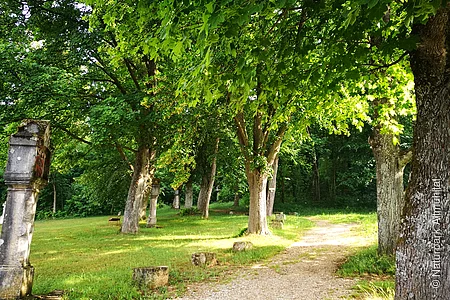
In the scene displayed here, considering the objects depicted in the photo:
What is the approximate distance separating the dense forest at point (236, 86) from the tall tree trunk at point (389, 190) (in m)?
0.03

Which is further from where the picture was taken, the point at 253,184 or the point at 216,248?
the point at 253,184

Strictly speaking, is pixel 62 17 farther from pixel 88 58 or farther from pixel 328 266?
pixel 328 266

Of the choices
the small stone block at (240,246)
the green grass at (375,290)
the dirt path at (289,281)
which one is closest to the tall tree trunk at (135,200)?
the small stone block at (240,246)

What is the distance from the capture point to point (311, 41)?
16.9 ft

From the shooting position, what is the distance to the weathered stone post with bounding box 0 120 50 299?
5566 mm

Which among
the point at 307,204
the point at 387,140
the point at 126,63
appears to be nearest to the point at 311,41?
the point at 387,140

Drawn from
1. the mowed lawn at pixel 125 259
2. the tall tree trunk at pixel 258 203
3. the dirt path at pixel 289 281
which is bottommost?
the mowed lawn at pixel 125 259

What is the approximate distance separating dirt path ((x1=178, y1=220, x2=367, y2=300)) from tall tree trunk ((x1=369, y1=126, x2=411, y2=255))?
→ 5.01ft

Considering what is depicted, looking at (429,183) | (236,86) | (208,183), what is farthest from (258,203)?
(208,183)

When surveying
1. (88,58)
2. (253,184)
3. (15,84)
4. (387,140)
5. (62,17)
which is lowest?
(253,184)

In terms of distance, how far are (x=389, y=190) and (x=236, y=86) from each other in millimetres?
5902

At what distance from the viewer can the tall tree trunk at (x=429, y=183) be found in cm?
389

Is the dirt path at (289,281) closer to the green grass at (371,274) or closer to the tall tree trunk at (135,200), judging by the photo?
the green grass at (371,274)

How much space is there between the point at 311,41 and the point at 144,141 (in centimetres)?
1234
